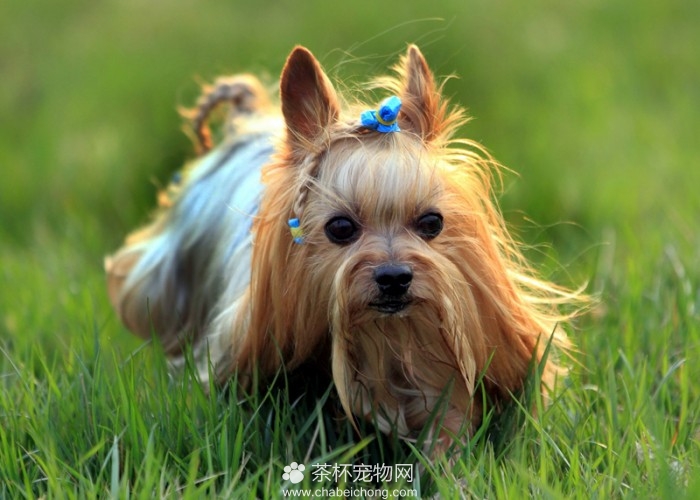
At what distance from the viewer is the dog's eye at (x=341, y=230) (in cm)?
302

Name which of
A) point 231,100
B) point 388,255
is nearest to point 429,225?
point 388,255

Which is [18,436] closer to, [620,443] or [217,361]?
[217,361]

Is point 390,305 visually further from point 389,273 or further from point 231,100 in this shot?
point 231,100

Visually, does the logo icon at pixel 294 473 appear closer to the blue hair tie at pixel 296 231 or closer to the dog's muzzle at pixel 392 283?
the dog's muzzle at pixel 392 283

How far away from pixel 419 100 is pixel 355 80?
102 centimetres

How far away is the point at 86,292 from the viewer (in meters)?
4.79

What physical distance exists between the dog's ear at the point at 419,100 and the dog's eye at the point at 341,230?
1.14 ft

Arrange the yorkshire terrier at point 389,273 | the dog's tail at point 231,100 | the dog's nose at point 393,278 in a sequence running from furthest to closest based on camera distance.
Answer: the dog's tail at point 231,100, the yorkshire terrier at point 389,273, the dog's nose at point 393,278

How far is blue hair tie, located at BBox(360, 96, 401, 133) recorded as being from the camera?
3.08m

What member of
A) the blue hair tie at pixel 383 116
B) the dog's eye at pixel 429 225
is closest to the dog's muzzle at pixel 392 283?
the dog's eye at pixel 429 225

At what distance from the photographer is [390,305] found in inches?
115

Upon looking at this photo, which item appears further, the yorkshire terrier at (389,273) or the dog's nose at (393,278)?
the yorkshire terrier at (389,273)

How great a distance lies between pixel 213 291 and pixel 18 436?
1.07m

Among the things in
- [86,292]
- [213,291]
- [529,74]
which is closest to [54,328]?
[86,292]
